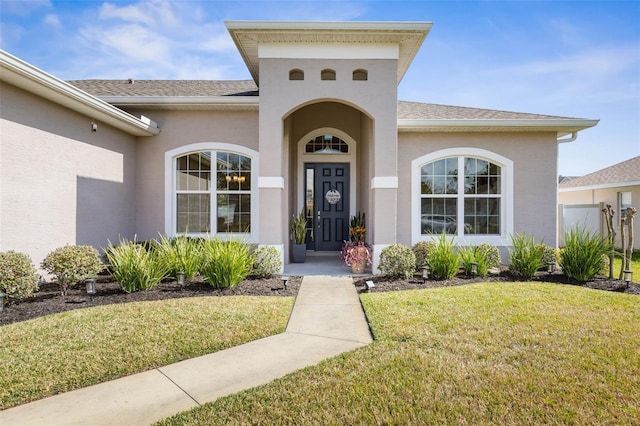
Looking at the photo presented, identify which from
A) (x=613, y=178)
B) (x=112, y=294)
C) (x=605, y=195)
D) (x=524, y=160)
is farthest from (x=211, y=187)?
(x=605, y=195)

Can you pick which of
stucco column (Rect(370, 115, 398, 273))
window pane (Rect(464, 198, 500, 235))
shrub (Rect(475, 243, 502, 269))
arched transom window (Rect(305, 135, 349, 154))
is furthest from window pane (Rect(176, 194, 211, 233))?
window pane (Rect(464, 198, 500, 235))

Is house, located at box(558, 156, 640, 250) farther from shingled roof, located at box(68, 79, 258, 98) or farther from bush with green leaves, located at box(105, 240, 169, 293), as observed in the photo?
bush with green leaves, located at box(105, 240, 169, 293)

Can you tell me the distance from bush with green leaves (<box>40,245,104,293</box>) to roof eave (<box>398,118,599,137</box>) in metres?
7.50

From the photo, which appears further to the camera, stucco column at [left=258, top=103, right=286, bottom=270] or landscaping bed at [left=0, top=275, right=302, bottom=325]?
stucco column at [left=258, top=103, right=286, bottom=270]

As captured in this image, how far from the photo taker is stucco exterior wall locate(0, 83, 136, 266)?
603 cm

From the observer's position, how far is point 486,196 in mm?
9711

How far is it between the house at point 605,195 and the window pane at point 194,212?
42.8 feet

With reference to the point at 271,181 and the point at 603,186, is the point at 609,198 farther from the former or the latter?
the point at 271,181

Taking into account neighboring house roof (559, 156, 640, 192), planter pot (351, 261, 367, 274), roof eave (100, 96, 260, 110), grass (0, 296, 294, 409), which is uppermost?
roof eave (100, 96, 260, 110)

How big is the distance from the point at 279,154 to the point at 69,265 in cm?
456

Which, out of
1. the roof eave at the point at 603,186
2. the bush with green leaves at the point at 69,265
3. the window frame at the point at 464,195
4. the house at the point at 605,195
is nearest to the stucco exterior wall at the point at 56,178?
the bush with green leaves at the point at 69,265

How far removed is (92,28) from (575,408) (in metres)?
12.1

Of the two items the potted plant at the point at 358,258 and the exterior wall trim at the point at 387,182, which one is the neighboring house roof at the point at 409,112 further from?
the potted plant at the point at 358,258

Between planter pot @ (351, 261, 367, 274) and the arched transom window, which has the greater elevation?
the arched transom window
